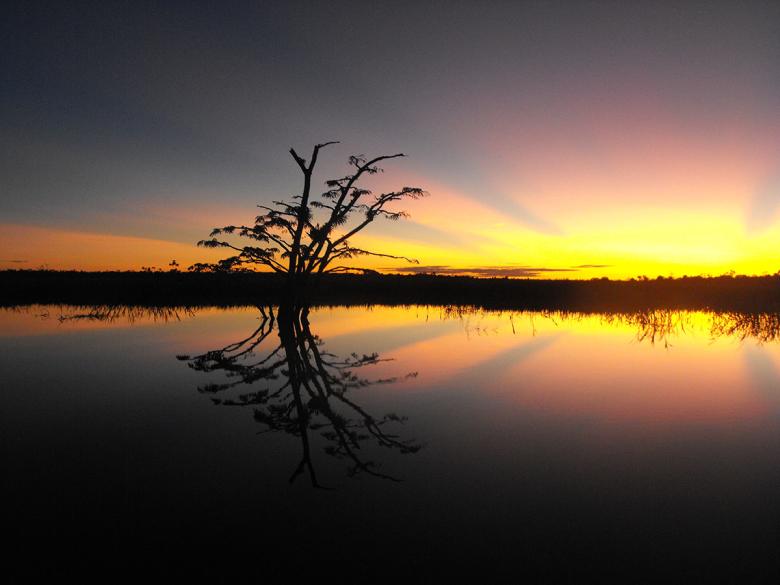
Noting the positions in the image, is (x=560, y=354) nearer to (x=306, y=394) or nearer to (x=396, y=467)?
(x=306, y=394)

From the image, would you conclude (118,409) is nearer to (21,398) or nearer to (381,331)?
(21,398)

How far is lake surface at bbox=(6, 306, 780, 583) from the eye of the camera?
11.7ft

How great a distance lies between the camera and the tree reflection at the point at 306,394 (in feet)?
19.5

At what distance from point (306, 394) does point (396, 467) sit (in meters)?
3.82

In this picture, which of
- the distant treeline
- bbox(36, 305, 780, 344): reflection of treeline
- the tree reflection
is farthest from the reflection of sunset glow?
the distant treeline

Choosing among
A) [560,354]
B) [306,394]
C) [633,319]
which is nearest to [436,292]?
[633,319]

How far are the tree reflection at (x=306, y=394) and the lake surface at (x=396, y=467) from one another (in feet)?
0.19

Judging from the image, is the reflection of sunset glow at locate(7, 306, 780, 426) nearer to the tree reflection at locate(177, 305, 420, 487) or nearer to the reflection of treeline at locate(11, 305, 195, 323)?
the reflection of treeline at locate(11, 305, 195, 323)

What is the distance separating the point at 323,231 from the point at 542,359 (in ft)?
45.0

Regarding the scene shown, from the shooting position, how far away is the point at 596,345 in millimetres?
14266

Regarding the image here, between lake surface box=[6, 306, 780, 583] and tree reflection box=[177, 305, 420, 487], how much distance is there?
0.06 metres

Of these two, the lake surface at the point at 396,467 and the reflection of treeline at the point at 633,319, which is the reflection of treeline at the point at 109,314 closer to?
the reflection of treeline at the point at 633,319

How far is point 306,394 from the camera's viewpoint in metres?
8.70

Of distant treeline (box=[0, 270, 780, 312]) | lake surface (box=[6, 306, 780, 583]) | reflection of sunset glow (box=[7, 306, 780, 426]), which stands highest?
distant treeline (box=[0, 270, 780, 312])
